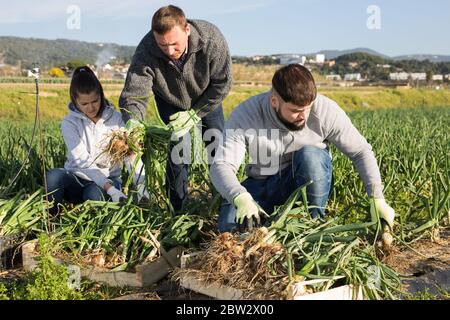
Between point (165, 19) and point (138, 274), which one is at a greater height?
point (165, 19)

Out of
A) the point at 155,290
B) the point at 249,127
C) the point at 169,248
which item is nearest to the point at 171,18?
the point at 249,127

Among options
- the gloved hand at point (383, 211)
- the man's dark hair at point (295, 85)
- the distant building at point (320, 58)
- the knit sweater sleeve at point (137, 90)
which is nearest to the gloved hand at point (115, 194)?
the knit sweater sleeve at point (137, 90)

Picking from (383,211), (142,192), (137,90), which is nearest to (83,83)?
(137,90)

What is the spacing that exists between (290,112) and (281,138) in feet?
1.06

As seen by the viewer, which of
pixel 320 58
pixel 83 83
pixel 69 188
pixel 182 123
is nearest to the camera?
pixel 182 123

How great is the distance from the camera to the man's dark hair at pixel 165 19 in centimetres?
334

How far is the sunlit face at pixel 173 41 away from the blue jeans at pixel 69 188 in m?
0.88

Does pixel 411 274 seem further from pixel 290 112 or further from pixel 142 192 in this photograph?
pixel 142 192

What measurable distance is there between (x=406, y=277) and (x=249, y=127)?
1035mm

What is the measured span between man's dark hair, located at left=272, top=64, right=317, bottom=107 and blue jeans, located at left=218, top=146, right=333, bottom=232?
41 centimetres

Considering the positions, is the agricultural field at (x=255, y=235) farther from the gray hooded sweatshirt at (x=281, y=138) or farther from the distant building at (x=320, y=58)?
the distant building at (x=320, y=58)

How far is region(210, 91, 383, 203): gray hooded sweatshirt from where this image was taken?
3010mm

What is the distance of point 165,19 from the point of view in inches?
131

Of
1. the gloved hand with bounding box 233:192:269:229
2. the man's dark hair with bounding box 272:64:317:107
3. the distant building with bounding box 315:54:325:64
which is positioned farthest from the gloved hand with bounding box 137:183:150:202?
the distant building with bounding box 315:54:325:64
